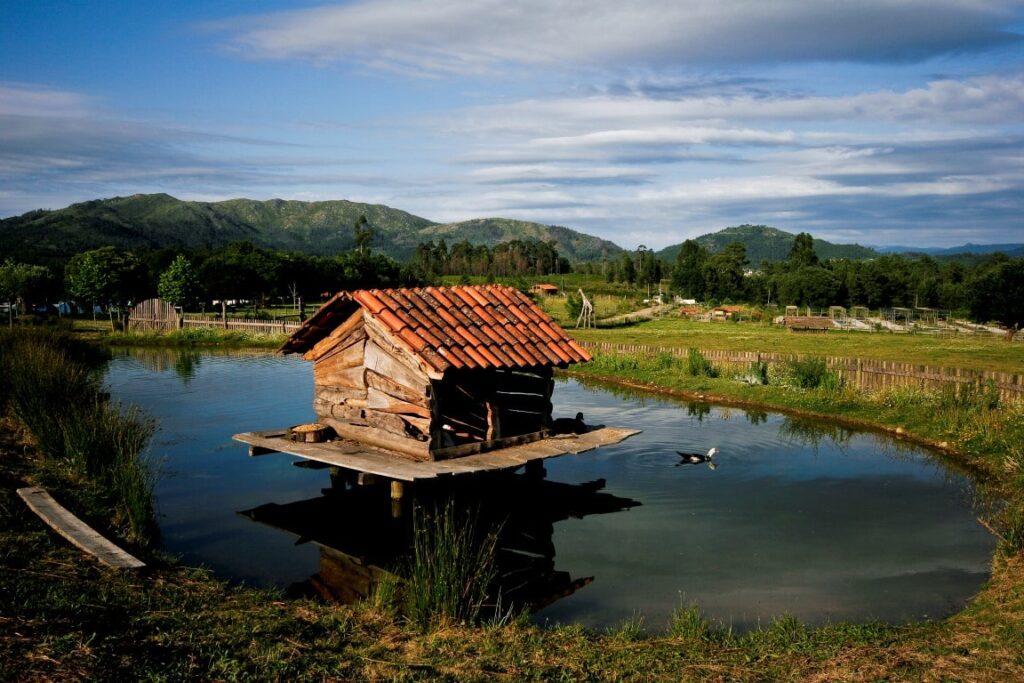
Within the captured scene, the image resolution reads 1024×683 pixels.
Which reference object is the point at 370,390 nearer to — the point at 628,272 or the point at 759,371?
the point at 759,371

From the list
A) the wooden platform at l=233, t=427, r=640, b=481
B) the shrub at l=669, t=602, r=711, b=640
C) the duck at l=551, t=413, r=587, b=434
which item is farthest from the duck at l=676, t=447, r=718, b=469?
the shrub at l=669, t=602, r=711, b=640

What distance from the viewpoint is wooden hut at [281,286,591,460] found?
13.7 metres

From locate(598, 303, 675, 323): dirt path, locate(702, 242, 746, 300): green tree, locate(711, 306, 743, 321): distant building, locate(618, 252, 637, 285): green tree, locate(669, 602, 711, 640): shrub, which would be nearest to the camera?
locate(669, 602, 711, 640): shrub

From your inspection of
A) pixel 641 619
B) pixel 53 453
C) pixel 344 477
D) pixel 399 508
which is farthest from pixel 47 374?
pixel 641 619

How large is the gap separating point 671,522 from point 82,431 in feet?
35.5

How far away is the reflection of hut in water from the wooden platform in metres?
0.81

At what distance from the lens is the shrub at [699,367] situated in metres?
30.7

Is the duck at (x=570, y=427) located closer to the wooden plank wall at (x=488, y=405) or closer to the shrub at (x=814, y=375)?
the wooden plank wall at (x=488, y=405)

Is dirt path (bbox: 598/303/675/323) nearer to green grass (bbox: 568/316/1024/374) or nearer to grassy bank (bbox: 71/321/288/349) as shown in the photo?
green grass (bbox: 568/316/1024/374)

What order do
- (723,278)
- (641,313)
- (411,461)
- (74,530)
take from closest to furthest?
(74,530)
(411,461)
(641,313)
(723,278)

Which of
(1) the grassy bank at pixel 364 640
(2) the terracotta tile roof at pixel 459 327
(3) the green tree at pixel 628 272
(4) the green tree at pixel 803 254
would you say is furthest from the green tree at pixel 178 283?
(4) the green tree at pixel 803 254

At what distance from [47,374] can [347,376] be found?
7186mm

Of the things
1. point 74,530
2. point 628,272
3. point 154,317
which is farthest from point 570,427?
point 628,272

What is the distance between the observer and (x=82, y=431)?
1381 centimetres
